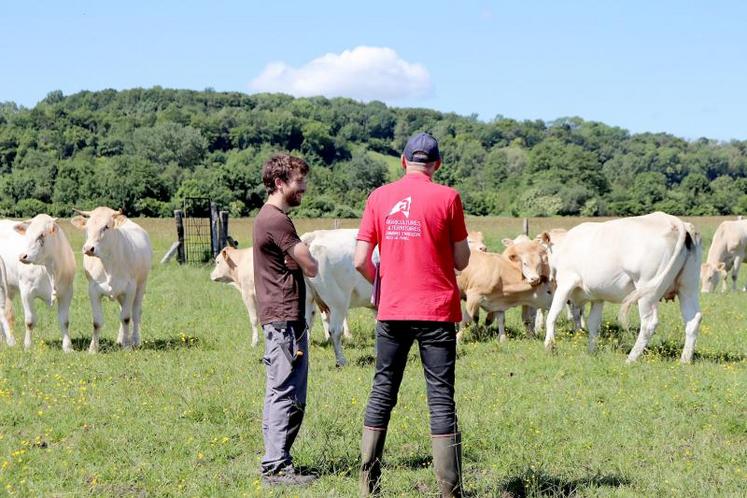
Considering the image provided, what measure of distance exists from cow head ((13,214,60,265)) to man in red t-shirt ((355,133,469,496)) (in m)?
7.84

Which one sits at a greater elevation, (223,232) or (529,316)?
(223,232)

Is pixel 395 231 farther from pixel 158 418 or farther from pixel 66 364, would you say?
pixel 66 364

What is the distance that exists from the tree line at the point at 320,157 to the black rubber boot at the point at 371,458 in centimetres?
6659

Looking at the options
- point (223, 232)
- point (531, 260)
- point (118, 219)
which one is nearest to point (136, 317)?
point (118, 219)

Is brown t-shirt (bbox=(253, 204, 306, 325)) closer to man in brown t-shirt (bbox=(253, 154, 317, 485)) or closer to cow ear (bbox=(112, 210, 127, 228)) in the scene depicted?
man in brown t-shirt (bbox=(253, 154, 317, 485))

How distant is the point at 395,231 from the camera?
17.6 feet

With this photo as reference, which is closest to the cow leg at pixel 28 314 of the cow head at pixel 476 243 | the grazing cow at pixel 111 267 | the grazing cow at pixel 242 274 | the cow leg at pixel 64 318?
the cow leg at pixel 64 318

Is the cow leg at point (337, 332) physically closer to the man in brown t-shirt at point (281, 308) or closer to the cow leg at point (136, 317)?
the cow leg at point (136, 317)

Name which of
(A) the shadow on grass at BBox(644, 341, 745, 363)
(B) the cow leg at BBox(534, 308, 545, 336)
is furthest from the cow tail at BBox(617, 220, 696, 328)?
(B) the cow leg at BBox(534, 308, 545, 336)

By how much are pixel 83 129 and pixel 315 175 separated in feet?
121

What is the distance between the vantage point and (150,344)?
12609 mm

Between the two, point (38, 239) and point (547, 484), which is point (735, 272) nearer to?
point (38, 239)

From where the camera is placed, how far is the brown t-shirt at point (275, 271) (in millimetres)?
5969

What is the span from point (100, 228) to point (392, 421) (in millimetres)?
6115
